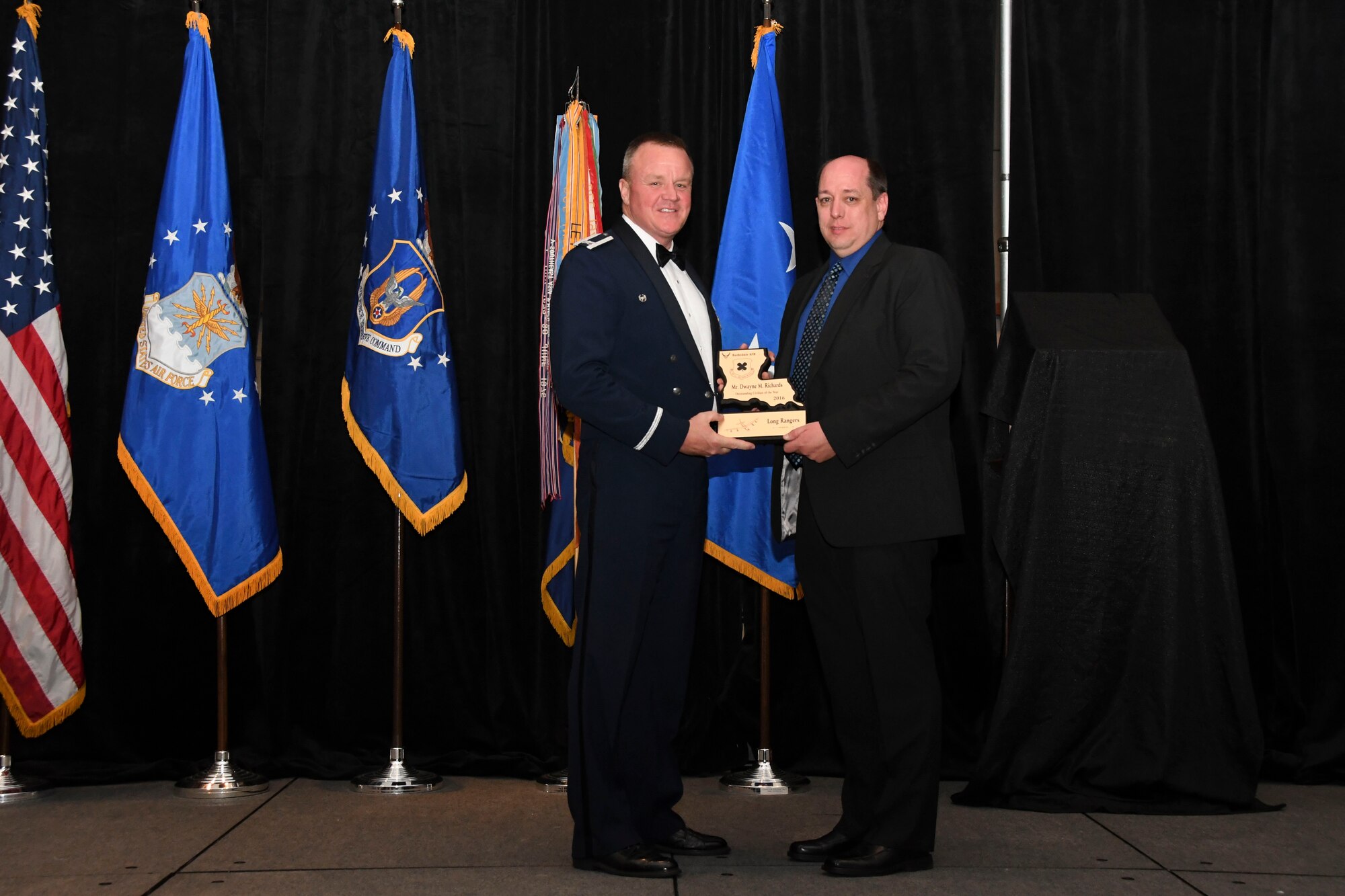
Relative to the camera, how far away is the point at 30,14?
3.90m

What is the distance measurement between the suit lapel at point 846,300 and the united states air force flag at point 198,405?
198 cm

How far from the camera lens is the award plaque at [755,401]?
2.89 meters

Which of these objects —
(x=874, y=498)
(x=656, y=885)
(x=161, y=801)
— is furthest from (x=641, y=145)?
(x=161, y=801)

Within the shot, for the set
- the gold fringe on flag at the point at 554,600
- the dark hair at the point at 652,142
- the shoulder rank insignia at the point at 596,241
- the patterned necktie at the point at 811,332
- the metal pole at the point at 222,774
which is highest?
the dark hair at the point at 652,142

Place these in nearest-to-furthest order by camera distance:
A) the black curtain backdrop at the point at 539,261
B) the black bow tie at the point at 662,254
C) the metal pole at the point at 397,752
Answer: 1. the black bow tie at the point at 662,254
2. the metal pole at the point at 397,752
3. the black curtain backdrop at the point at 539,261

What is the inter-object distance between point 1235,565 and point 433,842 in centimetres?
290

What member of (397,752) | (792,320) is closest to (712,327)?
(792,320)

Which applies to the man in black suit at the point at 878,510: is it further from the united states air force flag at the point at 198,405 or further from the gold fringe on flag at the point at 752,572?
the united states air force flag at the point at 198,405

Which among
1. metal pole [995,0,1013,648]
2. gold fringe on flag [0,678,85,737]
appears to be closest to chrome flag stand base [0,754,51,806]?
gold fringe on flag [0,678,85,737]

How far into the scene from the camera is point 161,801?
3.76 meters

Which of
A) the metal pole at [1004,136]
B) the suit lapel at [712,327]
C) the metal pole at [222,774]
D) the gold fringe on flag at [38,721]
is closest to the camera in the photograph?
the suit lapel at [712,327]

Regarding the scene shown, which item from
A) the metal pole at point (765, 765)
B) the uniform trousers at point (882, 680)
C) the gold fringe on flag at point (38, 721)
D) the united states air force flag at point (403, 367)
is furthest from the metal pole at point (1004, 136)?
the gold fringe on flag at point (38, 721)

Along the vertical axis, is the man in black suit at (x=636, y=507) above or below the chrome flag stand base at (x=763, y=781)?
above

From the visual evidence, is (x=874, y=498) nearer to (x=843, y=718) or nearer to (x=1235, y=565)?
(x=843, y=718)
